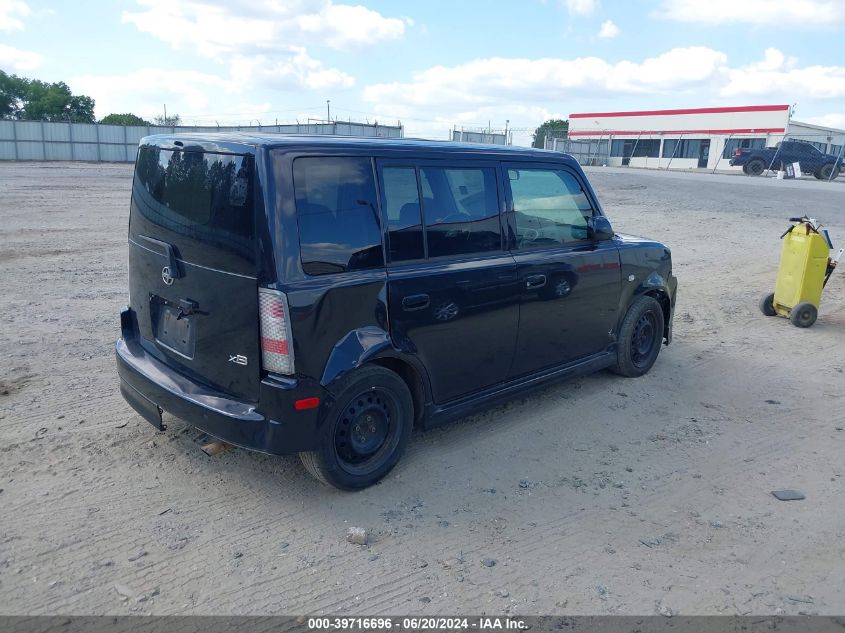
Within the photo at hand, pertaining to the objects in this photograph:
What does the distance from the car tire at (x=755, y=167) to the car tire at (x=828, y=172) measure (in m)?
2.61

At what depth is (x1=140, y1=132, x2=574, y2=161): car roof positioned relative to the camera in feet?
11.2

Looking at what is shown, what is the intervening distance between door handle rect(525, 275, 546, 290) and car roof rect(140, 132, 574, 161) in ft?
2.81

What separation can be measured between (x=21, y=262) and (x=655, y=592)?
9607 millimetres

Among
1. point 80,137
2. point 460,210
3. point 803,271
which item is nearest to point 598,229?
point 460,210

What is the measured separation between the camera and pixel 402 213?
12.6 ft

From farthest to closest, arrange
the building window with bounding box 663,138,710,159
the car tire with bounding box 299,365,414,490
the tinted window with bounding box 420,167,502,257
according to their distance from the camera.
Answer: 1. the building window with bounding box 663,138,710,159
2. the tinted window with bounding box 420,167,502,257
3. the car tire with bounding box 299,365,414,490

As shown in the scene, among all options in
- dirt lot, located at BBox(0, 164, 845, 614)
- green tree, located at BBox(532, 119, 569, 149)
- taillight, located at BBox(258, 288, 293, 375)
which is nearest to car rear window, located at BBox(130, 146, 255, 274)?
taillight, located at BBox(258, 288, 293, 375)

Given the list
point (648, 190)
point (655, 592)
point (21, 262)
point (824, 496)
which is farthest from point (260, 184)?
point (648, 190)

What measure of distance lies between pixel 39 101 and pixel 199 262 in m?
74.3

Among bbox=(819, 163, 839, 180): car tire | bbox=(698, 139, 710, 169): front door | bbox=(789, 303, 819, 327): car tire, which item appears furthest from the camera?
bbox=(698, 139, 710, 169): front door

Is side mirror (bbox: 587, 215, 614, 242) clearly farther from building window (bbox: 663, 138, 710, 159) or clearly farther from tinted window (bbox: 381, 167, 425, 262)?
building window (bbox: 663, 138, 710, 159)

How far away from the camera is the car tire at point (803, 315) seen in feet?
24.8

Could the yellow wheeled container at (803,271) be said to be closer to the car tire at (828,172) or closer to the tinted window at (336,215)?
the tinted window at (336,215)

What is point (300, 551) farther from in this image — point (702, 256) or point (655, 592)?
point (702, 256)
